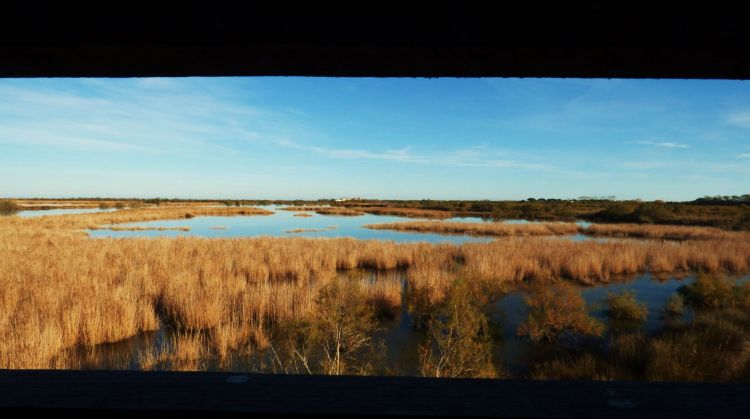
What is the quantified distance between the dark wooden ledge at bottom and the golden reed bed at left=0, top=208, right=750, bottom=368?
6.45 metres

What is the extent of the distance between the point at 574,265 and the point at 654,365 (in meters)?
9.68

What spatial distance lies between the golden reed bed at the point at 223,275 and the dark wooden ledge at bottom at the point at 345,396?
6.45 metres

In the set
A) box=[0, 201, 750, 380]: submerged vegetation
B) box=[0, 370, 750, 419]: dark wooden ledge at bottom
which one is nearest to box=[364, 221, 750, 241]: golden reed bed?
box=[0, 201, 750, 380]: submerged vegetation

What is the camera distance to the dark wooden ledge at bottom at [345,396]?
0.77 meters

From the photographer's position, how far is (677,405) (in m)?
0.82

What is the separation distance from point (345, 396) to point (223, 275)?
43.4 feet

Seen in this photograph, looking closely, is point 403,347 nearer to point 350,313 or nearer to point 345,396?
point 350,313

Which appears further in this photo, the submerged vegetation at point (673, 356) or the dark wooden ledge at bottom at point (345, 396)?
the submerged vegetation at point (673, 356)

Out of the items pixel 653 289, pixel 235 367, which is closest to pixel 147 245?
pixel 235 367
